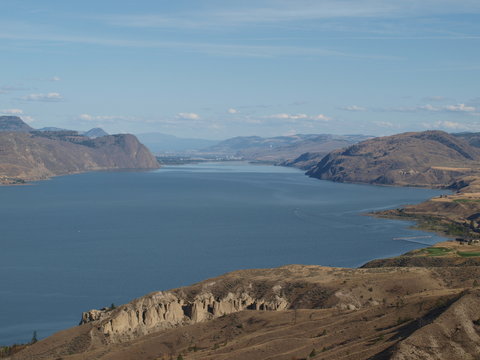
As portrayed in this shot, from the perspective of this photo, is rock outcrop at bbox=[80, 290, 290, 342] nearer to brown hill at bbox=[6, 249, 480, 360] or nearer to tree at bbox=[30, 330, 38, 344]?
brown hill at bbox=[6, 249, 480, 360]

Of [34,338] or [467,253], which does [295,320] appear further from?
[467,253]

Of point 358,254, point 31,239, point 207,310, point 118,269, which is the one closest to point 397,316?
point 207,310

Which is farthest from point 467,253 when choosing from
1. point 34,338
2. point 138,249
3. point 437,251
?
point 138,249

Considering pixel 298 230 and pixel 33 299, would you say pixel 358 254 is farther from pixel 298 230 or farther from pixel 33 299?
pixel 33 299

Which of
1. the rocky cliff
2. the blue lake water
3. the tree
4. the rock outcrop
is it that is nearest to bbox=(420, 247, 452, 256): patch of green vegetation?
the blue lake water

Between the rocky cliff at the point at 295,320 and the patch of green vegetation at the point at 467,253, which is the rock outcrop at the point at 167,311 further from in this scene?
the patch of green vegetation at the point at 467,253

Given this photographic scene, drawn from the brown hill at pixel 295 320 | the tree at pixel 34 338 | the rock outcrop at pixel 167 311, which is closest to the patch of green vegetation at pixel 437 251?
the brown hill at pixel 295 320

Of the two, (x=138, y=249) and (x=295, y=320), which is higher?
(x=295, y=320)

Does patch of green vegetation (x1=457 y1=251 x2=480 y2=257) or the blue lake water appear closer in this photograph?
patch of green vegetation (x1=457 y1=251 x2=480 y2=257)
